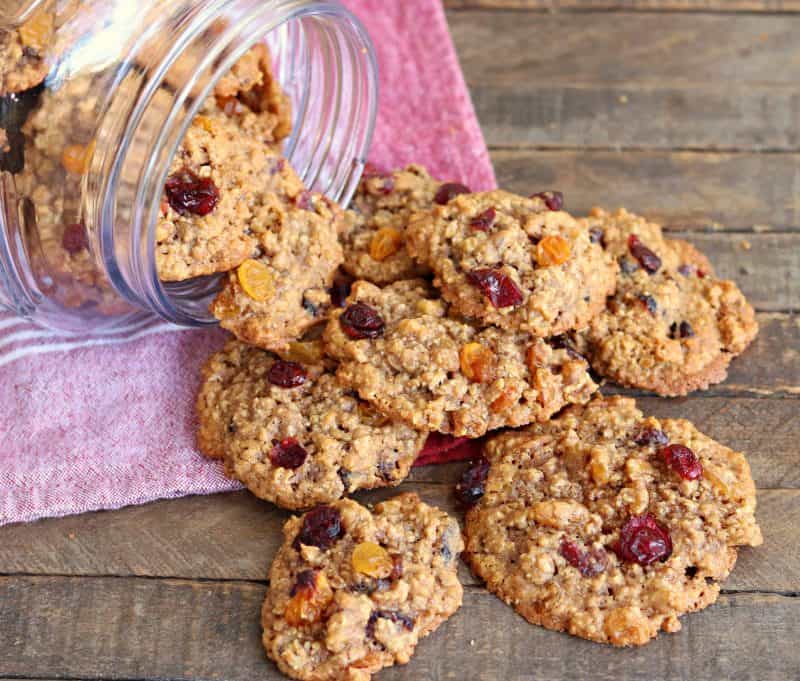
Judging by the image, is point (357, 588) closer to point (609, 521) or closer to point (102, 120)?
point (609, 521)

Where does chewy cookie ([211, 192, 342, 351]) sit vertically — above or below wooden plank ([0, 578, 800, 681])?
above

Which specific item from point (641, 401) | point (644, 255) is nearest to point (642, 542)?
point (641, 401)

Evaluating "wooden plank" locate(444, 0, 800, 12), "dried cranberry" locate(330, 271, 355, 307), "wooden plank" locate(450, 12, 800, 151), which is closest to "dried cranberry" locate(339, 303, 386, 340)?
"dried cranberry" locate(330, 271, 355, 307)

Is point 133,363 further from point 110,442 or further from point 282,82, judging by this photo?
point 282,82

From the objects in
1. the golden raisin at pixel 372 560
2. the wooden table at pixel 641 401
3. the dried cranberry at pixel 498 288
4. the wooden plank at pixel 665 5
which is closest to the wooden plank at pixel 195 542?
the wooden table at pixel 641 401

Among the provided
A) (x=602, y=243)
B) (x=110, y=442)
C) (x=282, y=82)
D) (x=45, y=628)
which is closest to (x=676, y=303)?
(x=602, y=243)

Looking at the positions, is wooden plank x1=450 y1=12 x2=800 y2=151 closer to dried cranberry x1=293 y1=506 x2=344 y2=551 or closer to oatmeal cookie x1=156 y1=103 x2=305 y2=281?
oatmeal cookie x1=156 y1=103 x2=305 y2=281
